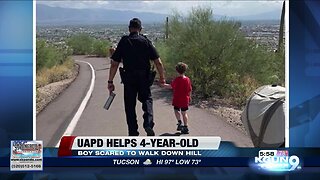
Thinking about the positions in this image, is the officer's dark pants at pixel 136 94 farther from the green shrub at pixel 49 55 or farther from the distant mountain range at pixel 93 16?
the green shrub at pixel 49 55

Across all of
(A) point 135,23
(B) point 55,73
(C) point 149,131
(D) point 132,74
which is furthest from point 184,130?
(B) point 55,73

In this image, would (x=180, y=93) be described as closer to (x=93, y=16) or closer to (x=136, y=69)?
(x=136, y=69)

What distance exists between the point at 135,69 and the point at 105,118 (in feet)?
1.38

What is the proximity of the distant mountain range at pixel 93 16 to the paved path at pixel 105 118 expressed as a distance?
12.8 inches

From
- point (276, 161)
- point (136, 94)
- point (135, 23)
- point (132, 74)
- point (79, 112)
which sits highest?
point (135, 23)

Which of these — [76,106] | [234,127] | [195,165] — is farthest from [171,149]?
[76,106]

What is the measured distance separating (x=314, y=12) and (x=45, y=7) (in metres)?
1.83

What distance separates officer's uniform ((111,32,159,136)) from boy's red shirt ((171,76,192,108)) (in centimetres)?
19

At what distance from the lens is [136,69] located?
12.7ft

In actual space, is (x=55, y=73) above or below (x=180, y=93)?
above

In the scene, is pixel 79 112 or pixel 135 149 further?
pixel 79 112

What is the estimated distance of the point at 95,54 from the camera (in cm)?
394

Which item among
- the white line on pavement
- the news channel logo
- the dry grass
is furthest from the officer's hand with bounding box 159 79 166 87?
the news channel logo

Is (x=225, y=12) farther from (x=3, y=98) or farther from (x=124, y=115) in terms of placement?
(x=3, y=98)
